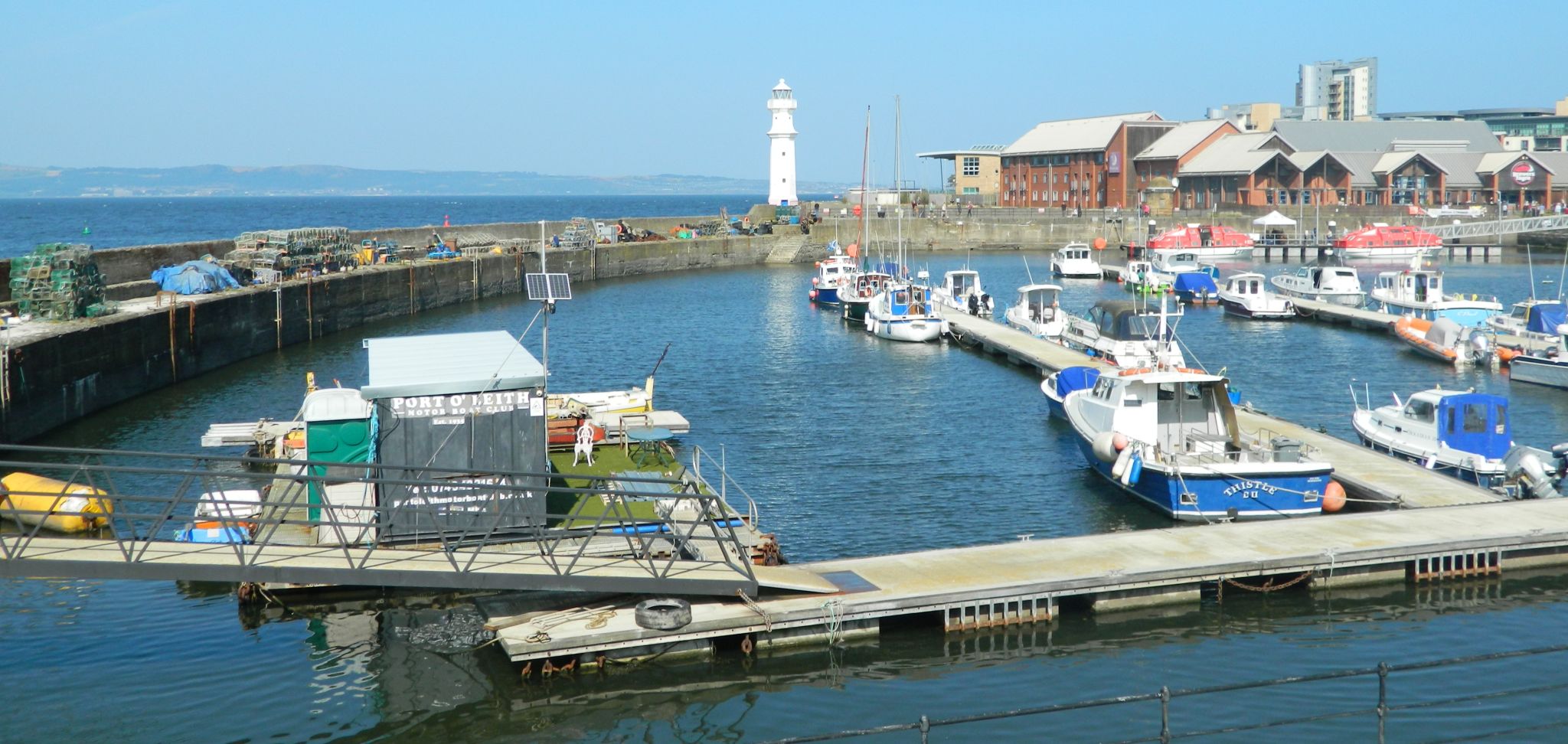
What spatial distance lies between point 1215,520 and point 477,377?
12074 mm

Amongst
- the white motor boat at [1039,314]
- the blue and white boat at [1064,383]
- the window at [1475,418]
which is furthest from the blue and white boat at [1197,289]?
the window at [1475,418]

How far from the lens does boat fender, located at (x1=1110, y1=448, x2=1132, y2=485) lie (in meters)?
23.7

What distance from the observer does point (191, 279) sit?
4588 centimetres

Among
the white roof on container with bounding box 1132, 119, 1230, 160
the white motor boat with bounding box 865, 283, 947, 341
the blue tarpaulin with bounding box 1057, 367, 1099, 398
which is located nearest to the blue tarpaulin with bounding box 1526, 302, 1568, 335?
the blue tarpaulin with bounding box 1057, 367, 1099, 398

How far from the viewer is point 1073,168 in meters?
115

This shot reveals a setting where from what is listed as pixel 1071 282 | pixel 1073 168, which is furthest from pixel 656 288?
pixel 1073 168

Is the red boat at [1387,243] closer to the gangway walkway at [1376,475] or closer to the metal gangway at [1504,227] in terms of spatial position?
the metal gangway at [1504,227]

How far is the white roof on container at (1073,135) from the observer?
113 meters

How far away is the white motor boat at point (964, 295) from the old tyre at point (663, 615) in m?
39.6

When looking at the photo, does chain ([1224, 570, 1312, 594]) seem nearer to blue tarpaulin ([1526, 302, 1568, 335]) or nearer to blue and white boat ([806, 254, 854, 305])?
blue tarpaulin ([1526, 302, 1568, 335])

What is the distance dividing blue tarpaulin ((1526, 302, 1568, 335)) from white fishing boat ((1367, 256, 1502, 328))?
131 inches

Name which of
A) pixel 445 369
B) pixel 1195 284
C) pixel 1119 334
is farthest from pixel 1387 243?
pixel 445 369

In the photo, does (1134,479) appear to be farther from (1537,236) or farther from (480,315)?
(1537,236)

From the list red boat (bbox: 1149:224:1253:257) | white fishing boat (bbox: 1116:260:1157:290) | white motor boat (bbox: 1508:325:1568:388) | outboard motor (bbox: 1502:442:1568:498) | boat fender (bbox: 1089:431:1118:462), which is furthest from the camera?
red boat (bbox: 1149:224:1253:257)
